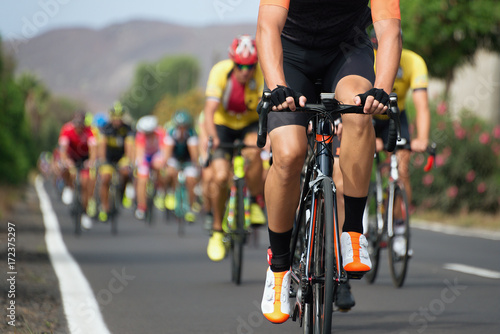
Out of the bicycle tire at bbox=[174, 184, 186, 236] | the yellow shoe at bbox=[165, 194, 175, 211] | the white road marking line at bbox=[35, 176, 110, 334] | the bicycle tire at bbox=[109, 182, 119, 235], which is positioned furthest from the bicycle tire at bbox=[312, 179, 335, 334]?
the yellow shoe at bbox=[165, 194, 175, 211]

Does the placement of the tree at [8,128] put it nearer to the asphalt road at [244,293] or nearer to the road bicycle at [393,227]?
the asphalt road at [244,293]

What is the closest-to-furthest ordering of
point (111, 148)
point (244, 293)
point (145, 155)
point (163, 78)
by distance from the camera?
1. point (244, 293)
2. point (111, 148)
3. point (145, 155)
4. point (163, 78)

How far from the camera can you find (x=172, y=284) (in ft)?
27.8

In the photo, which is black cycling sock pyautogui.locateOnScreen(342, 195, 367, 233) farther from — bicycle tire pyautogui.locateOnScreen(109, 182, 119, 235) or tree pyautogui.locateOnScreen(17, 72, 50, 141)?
tree pyautogui.locateOnScreen(17, 72, 50, 141)

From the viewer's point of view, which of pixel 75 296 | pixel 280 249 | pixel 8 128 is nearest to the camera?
pixel 280 249

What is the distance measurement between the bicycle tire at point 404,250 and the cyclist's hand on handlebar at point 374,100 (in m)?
3.87

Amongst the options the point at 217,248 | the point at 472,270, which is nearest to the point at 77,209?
the point at 217,248

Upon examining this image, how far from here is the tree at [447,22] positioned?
1833cm

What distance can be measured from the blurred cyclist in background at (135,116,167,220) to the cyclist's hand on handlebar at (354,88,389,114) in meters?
13.8

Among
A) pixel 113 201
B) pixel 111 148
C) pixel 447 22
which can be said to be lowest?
pixel 113 201

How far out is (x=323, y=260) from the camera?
4.70 meters

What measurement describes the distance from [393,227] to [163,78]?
527 ft

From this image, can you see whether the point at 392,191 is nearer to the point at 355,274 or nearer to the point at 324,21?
the point at 324,21

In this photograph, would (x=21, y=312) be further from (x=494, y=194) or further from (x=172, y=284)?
(x=494, y=194)
